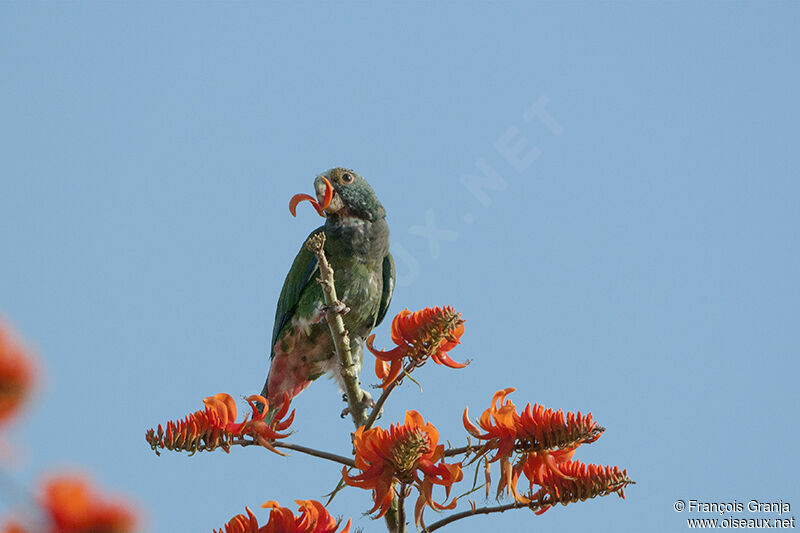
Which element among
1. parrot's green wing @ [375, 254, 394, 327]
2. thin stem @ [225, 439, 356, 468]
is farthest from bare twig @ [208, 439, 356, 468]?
parrot's green wing @ [375, 254, 394, 327]

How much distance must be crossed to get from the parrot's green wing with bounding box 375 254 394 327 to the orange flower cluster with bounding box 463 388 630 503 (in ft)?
14.6

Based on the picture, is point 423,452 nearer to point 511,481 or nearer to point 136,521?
point 511,481

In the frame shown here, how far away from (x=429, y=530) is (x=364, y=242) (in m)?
4.37

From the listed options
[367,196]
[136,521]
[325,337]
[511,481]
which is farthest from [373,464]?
[367,196]

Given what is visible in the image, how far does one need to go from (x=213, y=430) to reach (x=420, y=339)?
105 centimetres

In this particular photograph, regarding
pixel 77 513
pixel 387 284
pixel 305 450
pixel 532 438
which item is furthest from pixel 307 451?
pixel 387 284

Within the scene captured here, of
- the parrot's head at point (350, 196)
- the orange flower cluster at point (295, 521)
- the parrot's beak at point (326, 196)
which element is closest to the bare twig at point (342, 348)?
the orange flower cluster at point (295, 521)

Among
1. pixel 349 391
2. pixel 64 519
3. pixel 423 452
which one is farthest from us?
pixel 349 391

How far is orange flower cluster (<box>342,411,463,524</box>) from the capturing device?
11.4ft

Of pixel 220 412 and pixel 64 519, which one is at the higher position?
pixel 220 412

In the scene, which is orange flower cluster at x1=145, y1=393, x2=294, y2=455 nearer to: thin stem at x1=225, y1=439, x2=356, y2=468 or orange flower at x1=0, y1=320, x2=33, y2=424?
thin stem at x1=225, y1=439, x2=356, y2=468

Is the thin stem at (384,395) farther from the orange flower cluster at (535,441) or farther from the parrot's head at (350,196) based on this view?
the parrot's head at (350,196)

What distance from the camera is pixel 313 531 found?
3.63 metres

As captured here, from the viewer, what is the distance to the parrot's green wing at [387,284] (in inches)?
324
